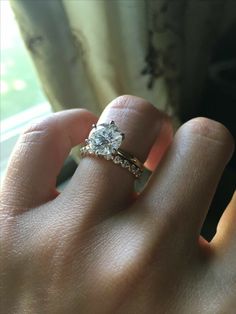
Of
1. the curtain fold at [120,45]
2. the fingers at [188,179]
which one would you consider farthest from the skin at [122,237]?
the curtain fold at [120,45]

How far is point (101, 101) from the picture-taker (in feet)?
3.38

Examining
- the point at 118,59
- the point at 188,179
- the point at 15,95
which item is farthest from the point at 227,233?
the point at 15,95

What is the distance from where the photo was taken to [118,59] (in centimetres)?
100

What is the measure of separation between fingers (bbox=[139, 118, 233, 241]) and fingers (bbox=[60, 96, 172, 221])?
0.11ft

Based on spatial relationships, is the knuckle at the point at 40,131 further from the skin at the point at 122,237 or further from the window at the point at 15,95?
the window at the point at 15,95

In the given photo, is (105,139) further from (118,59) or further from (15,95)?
(15,95)

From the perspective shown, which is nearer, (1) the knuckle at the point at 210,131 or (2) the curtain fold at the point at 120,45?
(1) the knuckle at the point at 210,131

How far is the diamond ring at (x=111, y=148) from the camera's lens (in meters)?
0.55

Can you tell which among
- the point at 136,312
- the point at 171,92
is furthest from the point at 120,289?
the point at 171,92

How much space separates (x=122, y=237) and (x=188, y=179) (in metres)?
0.11

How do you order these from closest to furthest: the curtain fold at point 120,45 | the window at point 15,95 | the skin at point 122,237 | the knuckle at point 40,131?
the skin at point 122,237 < the knuckle at point 40,131 < the curtain fold at point 120,45 < the window at point 15,95

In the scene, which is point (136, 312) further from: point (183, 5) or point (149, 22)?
point (183, 5)

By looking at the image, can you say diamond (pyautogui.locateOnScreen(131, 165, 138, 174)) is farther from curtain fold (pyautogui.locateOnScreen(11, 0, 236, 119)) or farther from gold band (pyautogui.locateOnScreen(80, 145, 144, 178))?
curtain fold (pyautogui.locateOnScreen(11, 0, 236, 119))

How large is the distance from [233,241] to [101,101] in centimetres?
59
